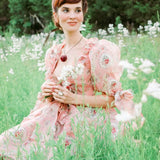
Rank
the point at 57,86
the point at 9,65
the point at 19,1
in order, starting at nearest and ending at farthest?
the point at 57,86, the point at 9,65, the point at 19,1

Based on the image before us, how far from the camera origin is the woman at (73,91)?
5.99ft

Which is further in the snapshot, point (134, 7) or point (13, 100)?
point (134, 7)

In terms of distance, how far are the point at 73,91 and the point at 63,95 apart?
16 centimetres

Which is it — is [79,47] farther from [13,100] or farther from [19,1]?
[19,1]

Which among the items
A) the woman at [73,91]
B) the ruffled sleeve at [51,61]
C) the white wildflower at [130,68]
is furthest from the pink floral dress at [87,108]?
the white wildflower at [130,68]

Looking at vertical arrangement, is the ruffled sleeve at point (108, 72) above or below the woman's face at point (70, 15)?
below

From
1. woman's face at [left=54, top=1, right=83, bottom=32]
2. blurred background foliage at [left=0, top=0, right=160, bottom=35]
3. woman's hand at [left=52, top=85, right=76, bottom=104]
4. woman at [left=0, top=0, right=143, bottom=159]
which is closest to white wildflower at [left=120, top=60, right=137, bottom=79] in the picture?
woman at [left=0, top=0, right=143, bottom=159]

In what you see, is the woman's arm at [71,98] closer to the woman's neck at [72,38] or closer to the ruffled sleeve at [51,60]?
the ruffled sleeve at [51,60]

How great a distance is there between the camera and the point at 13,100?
318cm

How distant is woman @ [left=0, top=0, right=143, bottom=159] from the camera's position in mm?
1827

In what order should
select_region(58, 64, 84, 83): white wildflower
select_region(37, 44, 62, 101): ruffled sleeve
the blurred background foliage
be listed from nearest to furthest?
select_region(58, 64, 84, 83): white wildflower, select_region(37, 44, 62, 101): ruffled sleeve, the blurred background foliage

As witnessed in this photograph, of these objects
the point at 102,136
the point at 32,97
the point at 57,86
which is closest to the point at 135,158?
the point at 102,136

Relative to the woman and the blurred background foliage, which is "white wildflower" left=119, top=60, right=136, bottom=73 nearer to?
the woman

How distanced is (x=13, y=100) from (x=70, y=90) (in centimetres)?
141
